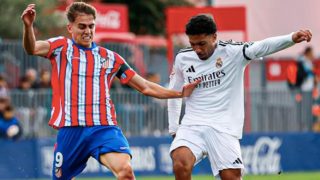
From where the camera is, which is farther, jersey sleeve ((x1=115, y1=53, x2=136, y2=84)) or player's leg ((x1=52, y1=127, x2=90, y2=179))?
jersey sleeve ((x1=115, y1=53, x2=136, y2=84))

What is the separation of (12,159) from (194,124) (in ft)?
30.4

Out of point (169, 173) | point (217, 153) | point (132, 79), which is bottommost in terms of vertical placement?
point (169, 173)

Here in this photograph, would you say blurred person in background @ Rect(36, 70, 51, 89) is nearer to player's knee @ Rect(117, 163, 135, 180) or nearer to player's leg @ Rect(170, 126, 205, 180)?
player's leg @ Rect(170, 126, 205, 180)

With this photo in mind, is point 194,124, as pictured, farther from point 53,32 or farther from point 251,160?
point 53,32

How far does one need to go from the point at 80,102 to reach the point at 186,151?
1.30m

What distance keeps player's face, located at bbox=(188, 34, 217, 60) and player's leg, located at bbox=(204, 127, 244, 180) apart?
82cm

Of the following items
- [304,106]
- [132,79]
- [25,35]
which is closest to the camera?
[25,35]

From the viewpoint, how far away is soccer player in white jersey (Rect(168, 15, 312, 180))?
1272 cm

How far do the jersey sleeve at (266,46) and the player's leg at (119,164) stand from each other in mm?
1762

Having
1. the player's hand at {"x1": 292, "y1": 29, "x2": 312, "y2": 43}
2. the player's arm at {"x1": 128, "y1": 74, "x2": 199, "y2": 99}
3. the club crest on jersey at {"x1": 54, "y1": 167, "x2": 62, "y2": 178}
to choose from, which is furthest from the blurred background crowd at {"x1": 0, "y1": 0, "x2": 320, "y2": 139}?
the player's hand at {"x1": 292, "y1": 29, "x2": 312, "y2": 43}

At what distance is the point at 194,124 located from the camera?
1293cm

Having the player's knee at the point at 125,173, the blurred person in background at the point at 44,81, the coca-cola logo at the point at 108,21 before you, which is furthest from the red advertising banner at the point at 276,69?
the player's knee at the point at 125,173

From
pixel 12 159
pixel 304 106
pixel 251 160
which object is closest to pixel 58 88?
pixel 12 159

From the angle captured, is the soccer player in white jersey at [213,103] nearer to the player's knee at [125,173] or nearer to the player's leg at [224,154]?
the player's leg at [224,154]
